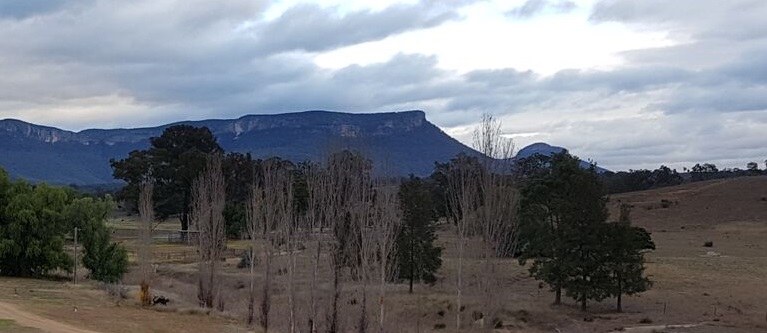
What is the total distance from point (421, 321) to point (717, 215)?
227ft

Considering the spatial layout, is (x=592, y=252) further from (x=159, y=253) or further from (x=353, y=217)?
(x=159, y=253)

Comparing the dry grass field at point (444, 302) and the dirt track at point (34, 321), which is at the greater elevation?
the dirt track at point (34, 321)

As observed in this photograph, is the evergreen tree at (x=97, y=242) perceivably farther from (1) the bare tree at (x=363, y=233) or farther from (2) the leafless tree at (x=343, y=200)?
(1) the bare tree at (x=363, y=233)

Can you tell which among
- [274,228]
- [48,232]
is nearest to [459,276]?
[274,228]

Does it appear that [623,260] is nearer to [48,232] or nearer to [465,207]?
[465,207]

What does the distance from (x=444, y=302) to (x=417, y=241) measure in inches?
199

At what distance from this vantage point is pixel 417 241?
4862 centimetres

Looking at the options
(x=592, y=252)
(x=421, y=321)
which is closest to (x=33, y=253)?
(x=421, y=321)

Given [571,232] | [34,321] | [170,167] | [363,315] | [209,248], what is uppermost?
[170,167]

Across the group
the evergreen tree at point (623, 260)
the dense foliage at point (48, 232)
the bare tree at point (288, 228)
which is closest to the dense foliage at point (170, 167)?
the dense foliage at point (48, 232)

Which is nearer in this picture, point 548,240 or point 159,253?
point 548,240

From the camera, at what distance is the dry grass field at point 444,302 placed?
3288 centimetres

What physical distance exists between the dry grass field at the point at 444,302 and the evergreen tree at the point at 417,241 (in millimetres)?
1046

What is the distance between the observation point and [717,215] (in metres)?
101
